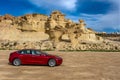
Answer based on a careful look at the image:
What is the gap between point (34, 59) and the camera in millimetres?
20609

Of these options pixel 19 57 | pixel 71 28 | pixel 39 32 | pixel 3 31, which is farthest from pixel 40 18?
pixel 19 57

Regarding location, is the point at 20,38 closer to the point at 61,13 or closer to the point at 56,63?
the point at 61,13

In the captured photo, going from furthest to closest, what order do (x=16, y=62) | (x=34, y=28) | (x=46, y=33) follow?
(x=34, y=28) → (x=46, y=33) → (x=16, y=62)

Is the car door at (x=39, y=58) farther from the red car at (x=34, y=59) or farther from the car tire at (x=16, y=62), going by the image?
the car tire at (x=16, y=62)

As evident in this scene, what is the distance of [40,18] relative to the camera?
11069 centimetres

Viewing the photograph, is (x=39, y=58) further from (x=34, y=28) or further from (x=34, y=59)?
(x=34, y=28)

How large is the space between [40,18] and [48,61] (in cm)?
9102

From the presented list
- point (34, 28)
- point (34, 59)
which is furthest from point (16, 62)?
point (34, 28)

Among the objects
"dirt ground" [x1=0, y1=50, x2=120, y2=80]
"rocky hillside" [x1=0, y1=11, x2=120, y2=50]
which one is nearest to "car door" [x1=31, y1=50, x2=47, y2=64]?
"dirt ground" [x1=0, y1=50, x2=120, y2=80]

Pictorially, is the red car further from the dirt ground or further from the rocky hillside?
the rocky hillside

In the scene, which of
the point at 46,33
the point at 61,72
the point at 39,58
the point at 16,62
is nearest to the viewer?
the point at 61,72

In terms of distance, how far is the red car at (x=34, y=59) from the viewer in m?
20.6

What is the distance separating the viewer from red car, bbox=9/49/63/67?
20.6 m

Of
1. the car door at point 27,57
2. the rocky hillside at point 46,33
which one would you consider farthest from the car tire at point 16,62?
the rocky hillside at point 46,33
